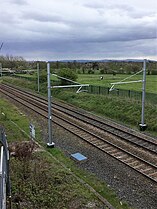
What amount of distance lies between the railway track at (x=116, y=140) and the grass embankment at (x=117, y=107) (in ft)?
7.50

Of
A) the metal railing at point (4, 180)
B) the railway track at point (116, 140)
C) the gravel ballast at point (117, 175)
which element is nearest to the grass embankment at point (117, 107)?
the railway track at point (116, 140)

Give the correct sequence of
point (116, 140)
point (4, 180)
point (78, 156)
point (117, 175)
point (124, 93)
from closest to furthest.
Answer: point (4, 180) < point (117, 175) < point (78, 156) < point (116, 140) < point (124, 93)

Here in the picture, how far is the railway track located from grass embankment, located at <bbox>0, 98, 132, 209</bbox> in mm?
2458

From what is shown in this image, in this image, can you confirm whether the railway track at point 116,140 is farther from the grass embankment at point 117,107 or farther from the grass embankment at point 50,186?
the grass embankment at point 50,186

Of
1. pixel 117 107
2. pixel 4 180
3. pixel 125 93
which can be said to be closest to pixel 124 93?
pixel 125 93

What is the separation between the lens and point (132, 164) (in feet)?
47.0

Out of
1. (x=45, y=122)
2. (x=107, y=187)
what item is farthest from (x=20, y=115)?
(x=107, y=187)

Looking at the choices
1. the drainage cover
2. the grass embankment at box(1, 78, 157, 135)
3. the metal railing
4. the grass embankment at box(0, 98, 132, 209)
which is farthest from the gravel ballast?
the grass embankment at box(1, 78, 157, 135)

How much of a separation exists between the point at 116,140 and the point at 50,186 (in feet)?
28.2

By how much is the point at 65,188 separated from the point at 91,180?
208cm

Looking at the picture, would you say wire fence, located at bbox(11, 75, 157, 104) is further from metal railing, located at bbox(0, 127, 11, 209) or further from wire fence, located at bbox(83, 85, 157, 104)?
metal railing, located at bbox(0, 127, 11, 209)

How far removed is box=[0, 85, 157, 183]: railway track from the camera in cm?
1445

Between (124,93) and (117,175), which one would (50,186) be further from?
(124,93)

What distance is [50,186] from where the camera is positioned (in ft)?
35.8
